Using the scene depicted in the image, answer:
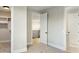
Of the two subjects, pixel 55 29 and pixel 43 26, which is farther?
pixel 55 29

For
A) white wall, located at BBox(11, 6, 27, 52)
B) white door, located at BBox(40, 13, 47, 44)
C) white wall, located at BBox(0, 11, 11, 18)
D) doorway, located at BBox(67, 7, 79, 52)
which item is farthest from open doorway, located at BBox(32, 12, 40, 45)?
doorway, located at BBox(67, 7, 79, 52)

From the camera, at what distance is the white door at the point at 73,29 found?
2.58 metres

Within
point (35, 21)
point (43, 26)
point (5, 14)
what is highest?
point (5, 14)

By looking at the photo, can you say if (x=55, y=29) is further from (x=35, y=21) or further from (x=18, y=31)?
(x=18, y=31)

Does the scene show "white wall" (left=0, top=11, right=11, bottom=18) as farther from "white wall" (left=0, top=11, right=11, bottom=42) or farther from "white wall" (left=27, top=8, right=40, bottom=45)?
"white wall" (left=27, top=8, right=40, bottom=45)

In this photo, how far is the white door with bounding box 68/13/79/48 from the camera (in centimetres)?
258

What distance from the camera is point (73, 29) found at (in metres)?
2.69

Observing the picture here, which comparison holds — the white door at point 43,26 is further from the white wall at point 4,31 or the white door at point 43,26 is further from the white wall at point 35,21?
the white wall at point 4,31

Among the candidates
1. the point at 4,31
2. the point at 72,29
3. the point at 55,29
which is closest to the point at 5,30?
the point at 4,31

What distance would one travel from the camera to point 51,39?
2.90m
